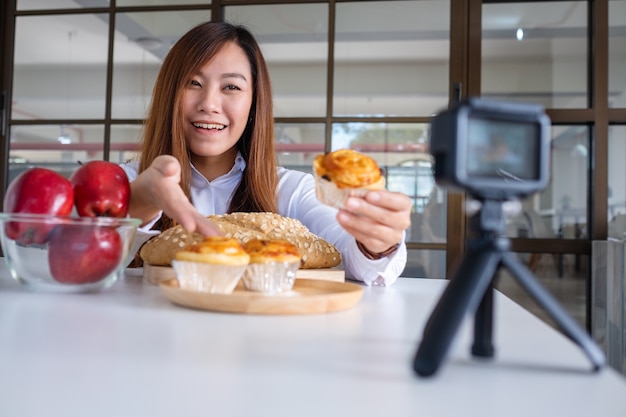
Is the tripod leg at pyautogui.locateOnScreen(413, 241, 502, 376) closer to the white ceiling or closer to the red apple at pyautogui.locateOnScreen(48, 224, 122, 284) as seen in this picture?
the red apple at pyautogui.locateOnScreen(48, 224, 122, 284)

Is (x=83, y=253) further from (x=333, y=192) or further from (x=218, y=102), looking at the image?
(x=218, y=102)

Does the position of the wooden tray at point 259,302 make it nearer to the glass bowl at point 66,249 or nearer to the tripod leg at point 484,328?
the glass bowl at point 66,249

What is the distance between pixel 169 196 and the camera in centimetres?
80

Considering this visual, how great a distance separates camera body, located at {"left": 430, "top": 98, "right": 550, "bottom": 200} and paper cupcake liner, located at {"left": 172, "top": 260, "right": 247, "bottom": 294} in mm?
344

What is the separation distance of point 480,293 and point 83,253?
520 millimetres

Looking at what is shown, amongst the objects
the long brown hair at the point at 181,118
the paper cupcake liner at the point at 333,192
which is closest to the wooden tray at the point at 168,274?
the paper cupcake liner at the point at 333,192

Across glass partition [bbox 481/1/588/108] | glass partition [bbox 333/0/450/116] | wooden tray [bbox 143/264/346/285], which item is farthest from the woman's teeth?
glass partition [bbox 481/1/588/108]

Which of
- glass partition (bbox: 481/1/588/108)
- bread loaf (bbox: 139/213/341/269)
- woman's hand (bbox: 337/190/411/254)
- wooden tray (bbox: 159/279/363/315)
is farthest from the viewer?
glass partition (bbox: 481/1/588/108)

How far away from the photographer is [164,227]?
5.10 ft

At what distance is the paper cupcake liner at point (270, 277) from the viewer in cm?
75

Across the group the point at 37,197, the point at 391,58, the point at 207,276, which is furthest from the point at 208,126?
the point at 391,58

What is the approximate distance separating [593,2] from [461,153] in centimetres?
300

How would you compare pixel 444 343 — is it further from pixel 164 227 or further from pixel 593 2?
pixel 593 2

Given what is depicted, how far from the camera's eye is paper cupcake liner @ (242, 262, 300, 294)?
0.75 metres
